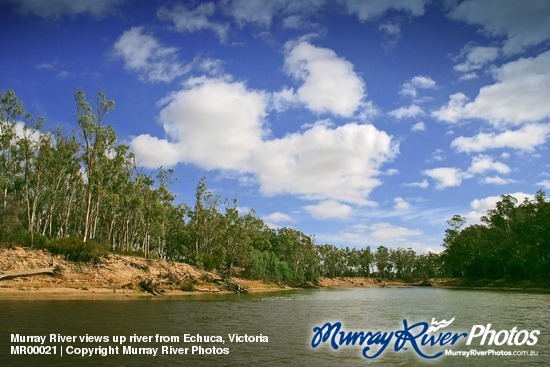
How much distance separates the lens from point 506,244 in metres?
105

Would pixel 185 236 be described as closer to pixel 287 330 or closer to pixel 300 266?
pixel 300 266

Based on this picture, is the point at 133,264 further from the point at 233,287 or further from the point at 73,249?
the point at 233,287

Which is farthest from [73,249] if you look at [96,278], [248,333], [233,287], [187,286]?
[248,333]

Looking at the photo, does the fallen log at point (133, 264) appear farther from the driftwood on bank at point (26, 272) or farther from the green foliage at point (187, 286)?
the driftwood on bank at point (26, 272)

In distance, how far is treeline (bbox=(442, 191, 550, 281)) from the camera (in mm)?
94500

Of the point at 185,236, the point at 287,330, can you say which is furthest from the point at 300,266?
the point at 287,330

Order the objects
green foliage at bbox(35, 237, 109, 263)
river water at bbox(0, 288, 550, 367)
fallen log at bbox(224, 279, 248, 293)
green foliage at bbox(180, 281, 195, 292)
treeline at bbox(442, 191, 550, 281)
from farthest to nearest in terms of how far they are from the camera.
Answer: treeline at bbox(442, 191, 550, 281) < fallen log at bbox(224, 279, 248, 293) < green foliage at bbox(180, 281, 195, 292) < green foliage at bbox(35, 237, 109, 263) < river water at bbox(0, 288, 550, 367)

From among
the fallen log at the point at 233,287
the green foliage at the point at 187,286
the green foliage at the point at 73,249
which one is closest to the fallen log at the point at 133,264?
the green foliage at the point at 73,249

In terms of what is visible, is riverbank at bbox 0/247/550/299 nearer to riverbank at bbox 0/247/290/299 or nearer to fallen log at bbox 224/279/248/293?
riverbank at bbox 0/247/290/299

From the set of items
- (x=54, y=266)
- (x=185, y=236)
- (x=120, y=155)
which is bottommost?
(x=54, y=266)

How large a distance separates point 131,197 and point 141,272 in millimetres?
19714

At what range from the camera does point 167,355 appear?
15.1m

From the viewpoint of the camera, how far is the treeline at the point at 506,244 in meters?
94.5

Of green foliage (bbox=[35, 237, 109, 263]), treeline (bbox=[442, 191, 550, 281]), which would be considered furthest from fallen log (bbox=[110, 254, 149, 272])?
treeline (bbox=[442, 191, 550, 281])
